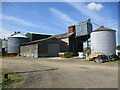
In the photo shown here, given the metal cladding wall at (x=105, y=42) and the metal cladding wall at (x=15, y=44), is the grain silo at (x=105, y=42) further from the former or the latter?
the metal cladding wall at (x=15, y=44)

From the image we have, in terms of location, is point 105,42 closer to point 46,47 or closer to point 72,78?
point 72,78

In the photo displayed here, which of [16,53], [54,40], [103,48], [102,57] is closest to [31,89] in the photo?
[102,57]

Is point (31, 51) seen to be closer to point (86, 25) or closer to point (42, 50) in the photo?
point (42, 50)

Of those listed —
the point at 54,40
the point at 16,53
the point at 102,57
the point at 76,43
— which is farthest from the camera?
the point at 16,53

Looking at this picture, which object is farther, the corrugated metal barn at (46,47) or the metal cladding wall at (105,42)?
→ the corrugated metal barn at (46,47)

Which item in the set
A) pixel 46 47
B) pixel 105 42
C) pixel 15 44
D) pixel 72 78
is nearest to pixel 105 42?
pixel 105 42

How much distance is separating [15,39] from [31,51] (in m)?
13.3

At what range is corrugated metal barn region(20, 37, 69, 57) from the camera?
32.0 meters

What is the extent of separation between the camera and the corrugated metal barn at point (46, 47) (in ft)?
105

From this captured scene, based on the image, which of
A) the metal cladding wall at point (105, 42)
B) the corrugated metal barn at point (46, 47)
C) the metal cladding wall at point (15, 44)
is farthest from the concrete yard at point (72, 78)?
the metal cladding wall at point (15, 44)

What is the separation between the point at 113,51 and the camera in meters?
21.5

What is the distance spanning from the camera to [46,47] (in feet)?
108

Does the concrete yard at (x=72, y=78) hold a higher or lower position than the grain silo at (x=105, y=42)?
lower

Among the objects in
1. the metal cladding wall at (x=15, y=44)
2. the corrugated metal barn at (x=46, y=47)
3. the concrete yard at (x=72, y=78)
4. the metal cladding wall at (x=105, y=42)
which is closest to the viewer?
the concrete yard at (x=72, y=78)
